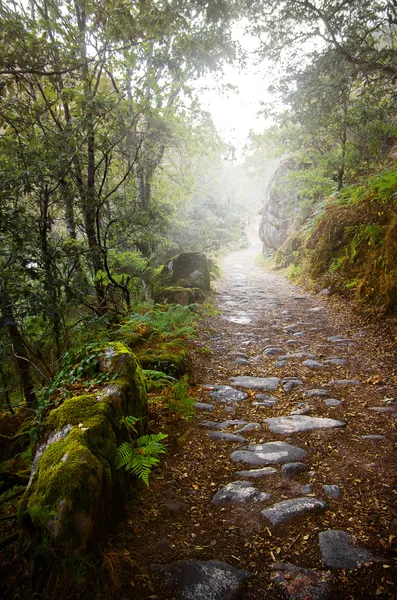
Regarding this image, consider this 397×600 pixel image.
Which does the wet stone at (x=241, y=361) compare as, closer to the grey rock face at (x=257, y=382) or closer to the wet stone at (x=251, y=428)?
the grey rock face at (x=257, y=382)

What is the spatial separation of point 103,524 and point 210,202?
100 feet

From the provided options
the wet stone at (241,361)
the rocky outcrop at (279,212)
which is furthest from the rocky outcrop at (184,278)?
the rocky outcrop at (279,212)

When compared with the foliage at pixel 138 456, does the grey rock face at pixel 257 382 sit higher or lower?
lower

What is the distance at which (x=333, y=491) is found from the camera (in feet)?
7.75

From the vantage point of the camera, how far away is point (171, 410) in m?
3.59

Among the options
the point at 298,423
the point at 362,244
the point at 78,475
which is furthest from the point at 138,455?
the point at 362,244

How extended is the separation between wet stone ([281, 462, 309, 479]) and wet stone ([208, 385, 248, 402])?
134 centimetres

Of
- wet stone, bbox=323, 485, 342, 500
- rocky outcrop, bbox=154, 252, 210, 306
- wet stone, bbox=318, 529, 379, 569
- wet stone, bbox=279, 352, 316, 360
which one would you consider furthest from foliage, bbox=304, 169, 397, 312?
wet stone, bbox=318, 529, 379, 569

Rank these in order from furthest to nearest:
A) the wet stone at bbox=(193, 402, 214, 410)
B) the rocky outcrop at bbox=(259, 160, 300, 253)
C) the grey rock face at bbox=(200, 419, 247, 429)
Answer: the rocky outcrop at bbox=(259, 160, 300, 253), the wet stone at bbox=(193, 402, 214, 410), the grey rock face at bbox=(200, 419, 247, 429)

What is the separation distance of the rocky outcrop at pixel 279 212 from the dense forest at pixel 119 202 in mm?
4055

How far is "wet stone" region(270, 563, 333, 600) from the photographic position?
1.63 metres

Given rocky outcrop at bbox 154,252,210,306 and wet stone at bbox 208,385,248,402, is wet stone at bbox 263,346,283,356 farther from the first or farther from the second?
rocky outcrop at bbox 154,252,210,306

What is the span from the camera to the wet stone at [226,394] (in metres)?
4.04

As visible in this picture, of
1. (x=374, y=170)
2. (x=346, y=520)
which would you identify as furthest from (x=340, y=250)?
(x=346, y=520)
